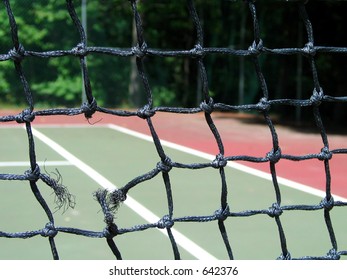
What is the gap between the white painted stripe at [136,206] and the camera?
295 centimetres

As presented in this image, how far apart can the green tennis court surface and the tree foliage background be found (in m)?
3.53

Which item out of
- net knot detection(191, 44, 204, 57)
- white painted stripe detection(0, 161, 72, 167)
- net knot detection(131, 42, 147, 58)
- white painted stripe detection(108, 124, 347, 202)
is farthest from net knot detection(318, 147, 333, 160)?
white painted stripe detection(0, 161, 72, 167)

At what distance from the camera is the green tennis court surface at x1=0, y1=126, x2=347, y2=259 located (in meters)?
2.97

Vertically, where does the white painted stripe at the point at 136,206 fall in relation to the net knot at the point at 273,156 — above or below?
above

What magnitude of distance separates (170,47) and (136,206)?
25.8 feet

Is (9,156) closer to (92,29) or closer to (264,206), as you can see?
(264,206)

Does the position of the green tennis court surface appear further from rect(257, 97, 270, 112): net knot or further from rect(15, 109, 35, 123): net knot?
rect(257, 97, 270, 112): net knot

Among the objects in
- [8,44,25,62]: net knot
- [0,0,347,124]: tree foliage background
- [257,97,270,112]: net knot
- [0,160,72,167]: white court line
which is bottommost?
[8,44,25,62]: net knot

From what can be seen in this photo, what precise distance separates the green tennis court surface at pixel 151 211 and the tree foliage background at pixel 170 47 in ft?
11.6

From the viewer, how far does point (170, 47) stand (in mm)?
11570

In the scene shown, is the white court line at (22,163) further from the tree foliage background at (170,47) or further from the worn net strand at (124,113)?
the worn net strand at (124,113)

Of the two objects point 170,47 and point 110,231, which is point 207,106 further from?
point 170,47

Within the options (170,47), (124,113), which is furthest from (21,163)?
(170,47)

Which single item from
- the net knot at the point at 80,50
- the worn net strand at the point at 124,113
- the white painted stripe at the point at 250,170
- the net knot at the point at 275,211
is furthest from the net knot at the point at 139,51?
the white painted stripe at the point at 250,170
